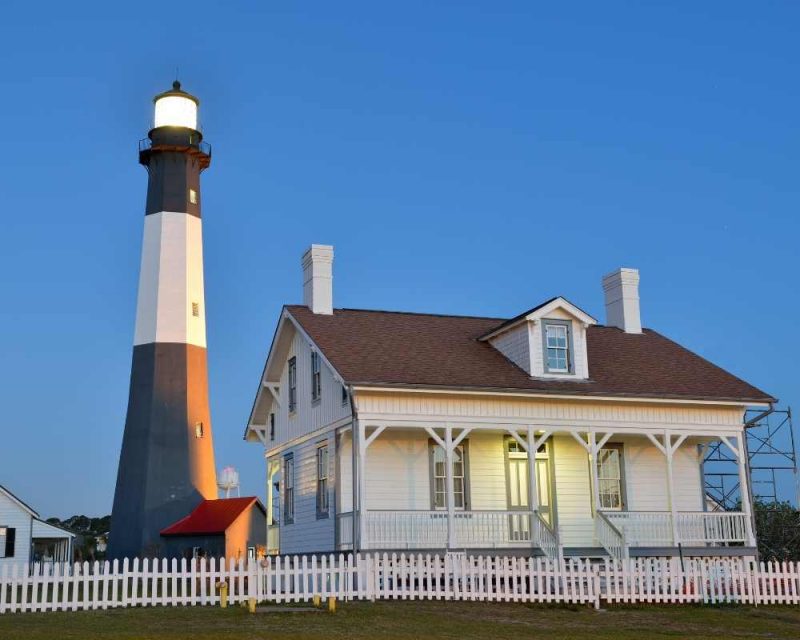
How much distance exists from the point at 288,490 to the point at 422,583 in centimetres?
860

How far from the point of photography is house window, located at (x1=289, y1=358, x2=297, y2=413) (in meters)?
26.4

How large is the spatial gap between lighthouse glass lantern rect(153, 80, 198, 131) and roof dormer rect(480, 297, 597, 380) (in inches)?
688

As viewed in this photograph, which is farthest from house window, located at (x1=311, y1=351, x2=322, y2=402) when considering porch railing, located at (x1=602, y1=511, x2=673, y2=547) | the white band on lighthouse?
the white band on lighthouse

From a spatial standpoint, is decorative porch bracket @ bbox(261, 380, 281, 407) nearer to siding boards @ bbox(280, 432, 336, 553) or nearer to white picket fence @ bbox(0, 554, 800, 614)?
siding boards @ bbox(280, 432, 336, 553)

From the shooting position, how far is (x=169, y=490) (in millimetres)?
33969

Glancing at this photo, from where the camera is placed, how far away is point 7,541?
42.0 meters

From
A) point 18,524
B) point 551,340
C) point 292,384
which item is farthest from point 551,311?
point 18,524

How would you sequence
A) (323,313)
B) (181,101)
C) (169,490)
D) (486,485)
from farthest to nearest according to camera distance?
(181,101)
(169,490)
(323,313)
(486,485)

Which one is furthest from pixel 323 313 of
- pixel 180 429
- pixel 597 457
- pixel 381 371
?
pixel 180 429

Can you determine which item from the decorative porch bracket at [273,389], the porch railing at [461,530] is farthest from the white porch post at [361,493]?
the decorative porch bracket at [273,389]

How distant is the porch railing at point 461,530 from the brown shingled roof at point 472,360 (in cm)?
275

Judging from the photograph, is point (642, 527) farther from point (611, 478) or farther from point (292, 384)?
point (292, 384)

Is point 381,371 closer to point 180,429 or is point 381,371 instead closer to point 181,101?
point 180,429

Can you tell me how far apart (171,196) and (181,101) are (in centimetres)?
388
